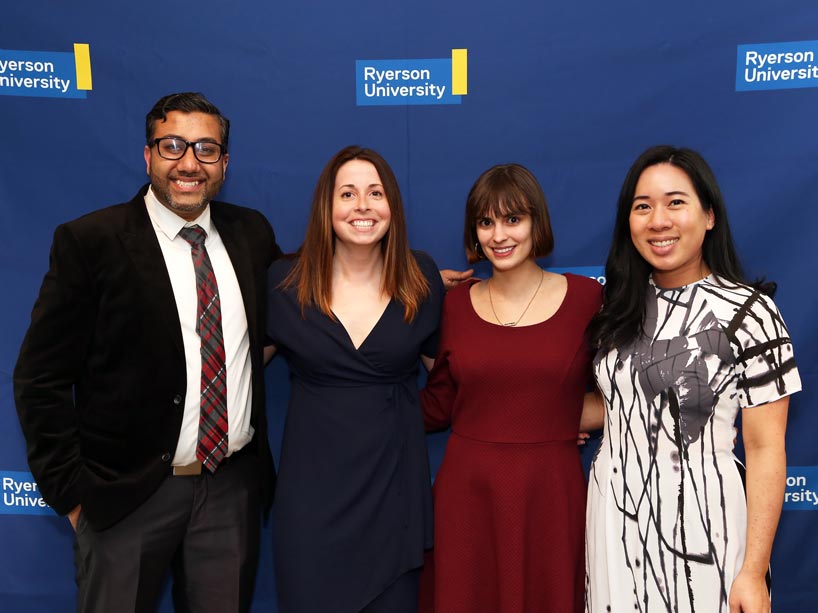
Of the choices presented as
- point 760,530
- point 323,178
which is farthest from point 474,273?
point 760,530

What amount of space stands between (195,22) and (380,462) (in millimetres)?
1592

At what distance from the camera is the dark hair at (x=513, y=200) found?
5.78ft

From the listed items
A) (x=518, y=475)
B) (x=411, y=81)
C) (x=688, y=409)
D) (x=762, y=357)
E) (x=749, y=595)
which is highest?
(x=411, y=81)

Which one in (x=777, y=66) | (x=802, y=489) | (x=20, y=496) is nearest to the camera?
(x=777, y=66)

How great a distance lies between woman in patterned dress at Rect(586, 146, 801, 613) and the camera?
4.72 ft

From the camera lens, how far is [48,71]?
2283 mm

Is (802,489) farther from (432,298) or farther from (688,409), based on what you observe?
(432,298)

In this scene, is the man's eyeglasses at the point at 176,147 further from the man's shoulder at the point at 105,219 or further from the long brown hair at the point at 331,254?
the long brown hair at the point at 331,254

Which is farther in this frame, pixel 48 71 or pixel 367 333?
pixel 48 71

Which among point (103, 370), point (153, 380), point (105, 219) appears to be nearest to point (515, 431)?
point (153, 380)

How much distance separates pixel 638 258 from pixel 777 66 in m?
1.08

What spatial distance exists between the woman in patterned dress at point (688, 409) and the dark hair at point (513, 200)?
25 cm

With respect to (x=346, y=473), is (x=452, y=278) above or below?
above

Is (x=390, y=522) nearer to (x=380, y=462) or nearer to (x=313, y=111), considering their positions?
(x=380, y=462)
